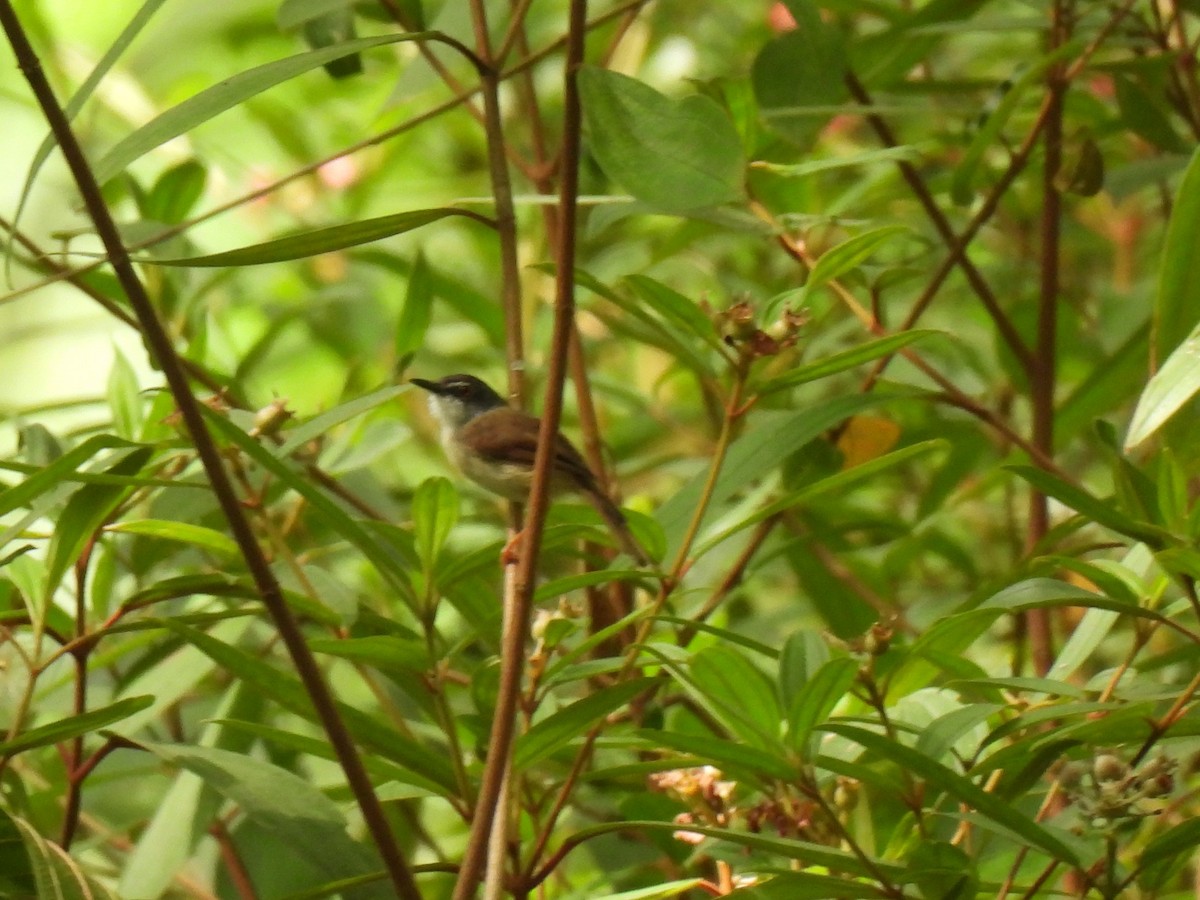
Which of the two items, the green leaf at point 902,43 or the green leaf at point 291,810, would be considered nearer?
the green leaf at point 291,810

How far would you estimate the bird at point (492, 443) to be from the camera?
2.19 meters

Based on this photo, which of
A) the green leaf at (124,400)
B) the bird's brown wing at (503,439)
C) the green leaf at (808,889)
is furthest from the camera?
the bird's brown wing at (503,439)

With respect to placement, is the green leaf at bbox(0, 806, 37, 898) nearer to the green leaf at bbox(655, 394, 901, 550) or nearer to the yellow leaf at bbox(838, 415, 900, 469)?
the green leaf at bbox(655, 394, 901, 550)

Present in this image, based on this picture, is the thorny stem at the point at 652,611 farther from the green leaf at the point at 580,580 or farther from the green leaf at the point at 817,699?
the green leaf at the point at 817,699

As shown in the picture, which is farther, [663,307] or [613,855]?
[613,855]

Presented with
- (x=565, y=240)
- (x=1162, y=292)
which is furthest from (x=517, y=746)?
(x=1162, y=292)

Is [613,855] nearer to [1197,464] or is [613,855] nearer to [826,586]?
[826,586]

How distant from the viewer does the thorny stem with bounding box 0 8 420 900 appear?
908 millimetres

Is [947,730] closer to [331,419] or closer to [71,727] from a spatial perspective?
[331,419]

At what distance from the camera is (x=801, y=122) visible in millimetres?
1679

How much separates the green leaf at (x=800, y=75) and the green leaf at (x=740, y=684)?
2.35 ft

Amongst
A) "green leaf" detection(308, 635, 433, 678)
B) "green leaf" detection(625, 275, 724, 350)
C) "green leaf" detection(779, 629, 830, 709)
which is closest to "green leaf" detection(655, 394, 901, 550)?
"green leaf" detection(625, 275, 724, 350)

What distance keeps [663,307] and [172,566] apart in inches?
37.9

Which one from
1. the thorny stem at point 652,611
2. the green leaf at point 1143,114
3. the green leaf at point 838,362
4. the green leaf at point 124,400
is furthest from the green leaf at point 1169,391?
the green leaf at point 124,400
